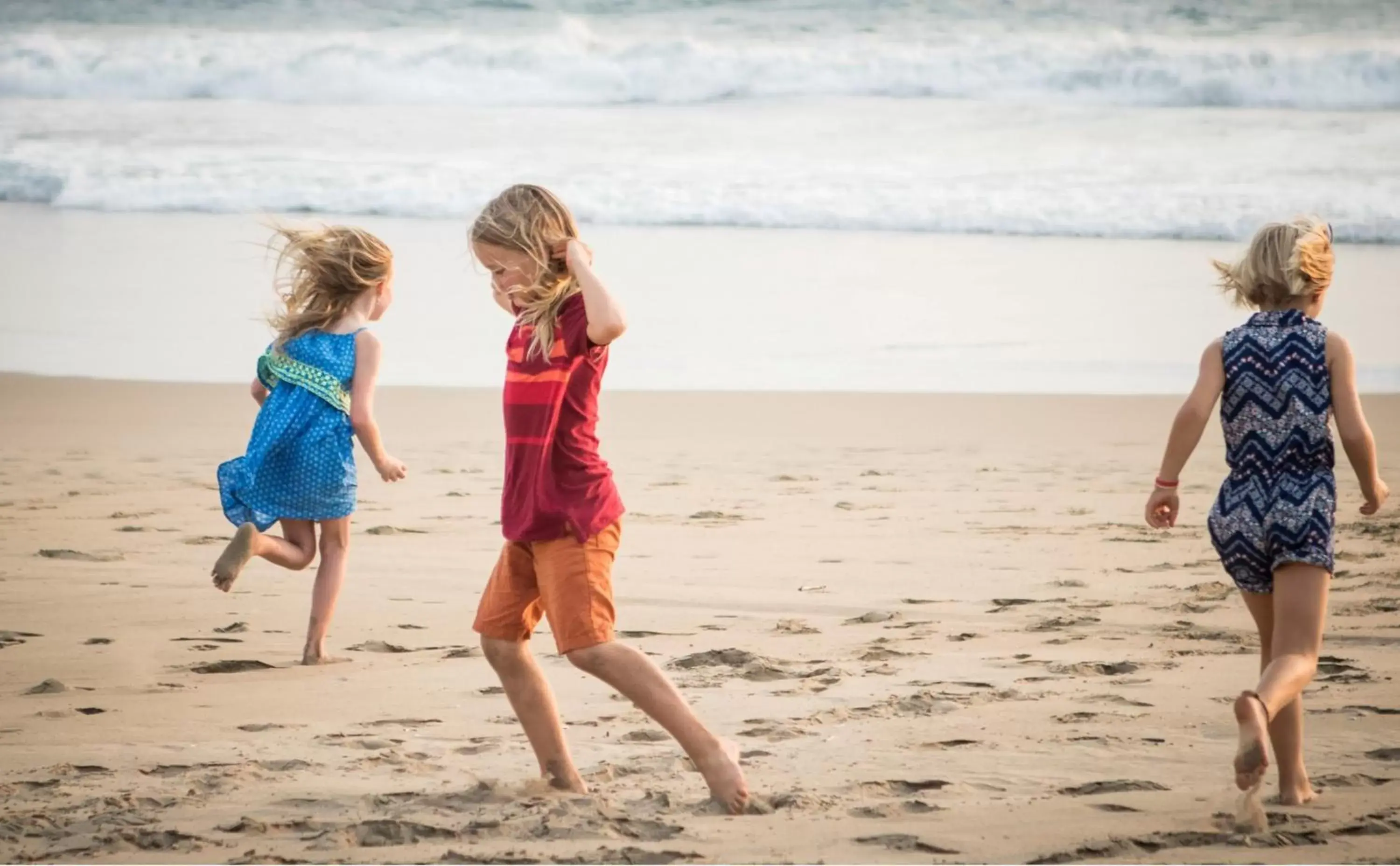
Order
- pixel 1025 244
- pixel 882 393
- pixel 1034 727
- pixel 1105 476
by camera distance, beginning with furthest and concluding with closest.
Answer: pixel 1025 244, pixel 882 393, pixel 1105 476, pixel 1034 727

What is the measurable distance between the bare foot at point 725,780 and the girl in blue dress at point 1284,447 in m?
1.09

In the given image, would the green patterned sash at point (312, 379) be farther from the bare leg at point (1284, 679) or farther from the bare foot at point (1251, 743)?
the bare foot at point (1251, 743)

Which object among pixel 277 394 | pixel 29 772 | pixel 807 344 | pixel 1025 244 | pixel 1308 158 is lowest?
pixel 29 772

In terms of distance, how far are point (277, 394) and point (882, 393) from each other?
5.54 metres

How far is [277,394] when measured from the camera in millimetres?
4668

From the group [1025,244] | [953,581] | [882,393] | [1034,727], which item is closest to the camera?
[1034,727]

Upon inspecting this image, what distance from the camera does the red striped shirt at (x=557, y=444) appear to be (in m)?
3.19

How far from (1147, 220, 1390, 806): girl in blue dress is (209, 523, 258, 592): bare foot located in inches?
96.5

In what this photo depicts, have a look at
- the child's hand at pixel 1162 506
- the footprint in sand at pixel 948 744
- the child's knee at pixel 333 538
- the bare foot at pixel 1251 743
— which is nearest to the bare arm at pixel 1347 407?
the child's hand at pixel 1162 506

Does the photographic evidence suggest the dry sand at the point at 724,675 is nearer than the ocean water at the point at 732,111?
Yes

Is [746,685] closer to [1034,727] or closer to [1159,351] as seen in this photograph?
[1034,727]

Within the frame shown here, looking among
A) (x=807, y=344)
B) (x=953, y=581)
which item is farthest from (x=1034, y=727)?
(x=807, y=344)

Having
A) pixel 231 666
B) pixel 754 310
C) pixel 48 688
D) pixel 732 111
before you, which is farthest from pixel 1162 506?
pixel 732 111

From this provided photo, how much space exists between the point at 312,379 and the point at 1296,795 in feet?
9.52
